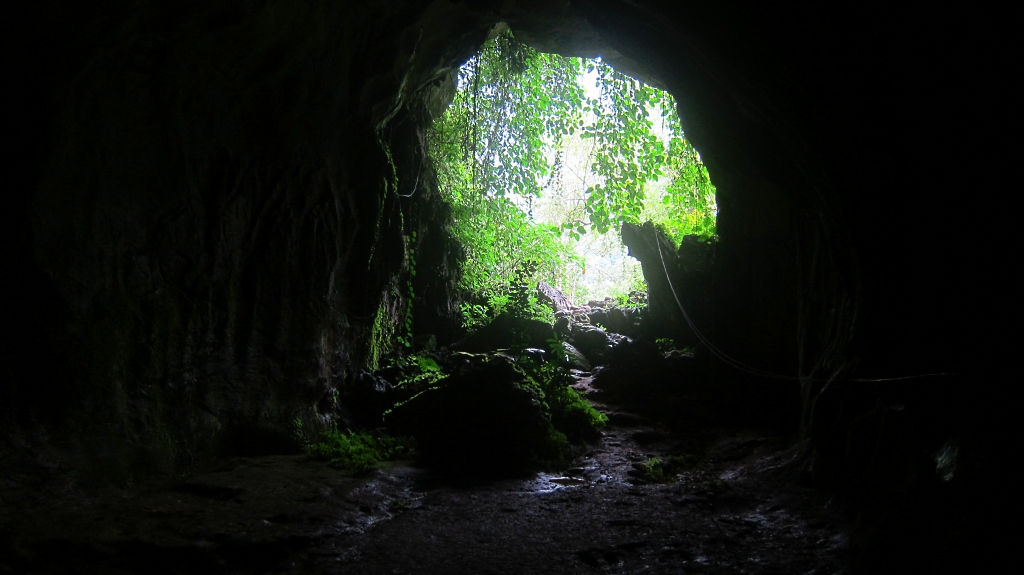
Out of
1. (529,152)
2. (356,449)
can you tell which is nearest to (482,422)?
(356,449)

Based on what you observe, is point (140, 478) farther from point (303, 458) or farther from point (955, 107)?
point (955, 107)

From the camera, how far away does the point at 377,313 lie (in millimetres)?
8492

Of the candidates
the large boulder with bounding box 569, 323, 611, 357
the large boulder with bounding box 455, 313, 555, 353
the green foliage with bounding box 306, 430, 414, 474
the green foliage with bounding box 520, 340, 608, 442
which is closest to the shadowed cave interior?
the green foliage with bounding box 306, 430, 414, 474

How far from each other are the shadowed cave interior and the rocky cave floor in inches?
1.2

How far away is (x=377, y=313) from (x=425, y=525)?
14.6 feet

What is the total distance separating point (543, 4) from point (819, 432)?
20.1ft

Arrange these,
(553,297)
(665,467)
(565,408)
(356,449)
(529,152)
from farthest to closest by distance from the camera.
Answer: (553,297) < (529,152) < (565,408) < (665,467) < (356,449)

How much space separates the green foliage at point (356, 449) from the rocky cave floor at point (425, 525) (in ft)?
0.58

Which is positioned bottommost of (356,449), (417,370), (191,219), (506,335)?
(356,449)

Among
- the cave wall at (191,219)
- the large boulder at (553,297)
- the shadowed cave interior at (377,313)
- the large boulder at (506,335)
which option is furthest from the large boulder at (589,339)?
the cave wall at (191,219)

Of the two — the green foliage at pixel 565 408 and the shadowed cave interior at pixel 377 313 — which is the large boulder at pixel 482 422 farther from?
the green foliage at pixel 565 408

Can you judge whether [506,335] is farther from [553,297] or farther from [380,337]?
[553,297]

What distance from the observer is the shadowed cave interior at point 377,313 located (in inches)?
138

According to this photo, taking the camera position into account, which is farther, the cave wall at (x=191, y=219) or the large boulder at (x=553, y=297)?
the large boulder at (x=553, y=297)
